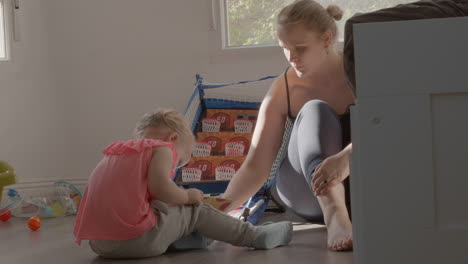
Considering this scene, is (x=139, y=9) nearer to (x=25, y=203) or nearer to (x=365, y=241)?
(x=25, y=203)

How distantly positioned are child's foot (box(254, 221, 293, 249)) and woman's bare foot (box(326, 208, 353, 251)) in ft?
0.47

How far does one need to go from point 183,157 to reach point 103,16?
6.00 feet

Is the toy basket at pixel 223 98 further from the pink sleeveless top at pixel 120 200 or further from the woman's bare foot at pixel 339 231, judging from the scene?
the woman's bare foot at pixel 339 231

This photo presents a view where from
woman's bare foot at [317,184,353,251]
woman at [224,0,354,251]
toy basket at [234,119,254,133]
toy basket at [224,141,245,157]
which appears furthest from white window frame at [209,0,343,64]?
woman's bare foot at [317,184,353,251]

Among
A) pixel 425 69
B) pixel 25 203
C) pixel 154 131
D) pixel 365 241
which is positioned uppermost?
pixel 425 69

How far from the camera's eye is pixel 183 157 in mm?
1961

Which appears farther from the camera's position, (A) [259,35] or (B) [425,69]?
(A) [259,35]

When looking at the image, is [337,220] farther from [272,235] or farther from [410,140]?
[410,140]

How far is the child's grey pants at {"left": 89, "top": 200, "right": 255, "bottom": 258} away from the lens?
1767 millimetres

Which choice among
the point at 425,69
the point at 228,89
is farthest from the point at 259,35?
the point at 425,69

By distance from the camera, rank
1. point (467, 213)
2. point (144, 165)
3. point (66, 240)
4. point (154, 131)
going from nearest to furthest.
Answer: point (467, 213)
point (144, 165)
point (154, 131)
point (66, 240)

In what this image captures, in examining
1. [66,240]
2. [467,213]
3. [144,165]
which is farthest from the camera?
[66,240]

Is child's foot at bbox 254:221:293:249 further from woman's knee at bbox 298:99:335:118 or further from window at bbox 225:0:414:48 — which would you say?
window at bbox 225:0:414:48

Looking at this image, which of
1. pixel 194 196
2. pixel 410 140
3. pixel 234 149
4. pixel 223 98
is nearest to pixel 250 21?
pixel 223 98
